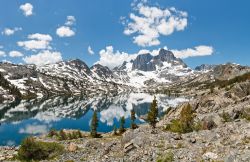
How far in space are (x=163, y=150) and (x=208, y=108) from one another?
55.9 m

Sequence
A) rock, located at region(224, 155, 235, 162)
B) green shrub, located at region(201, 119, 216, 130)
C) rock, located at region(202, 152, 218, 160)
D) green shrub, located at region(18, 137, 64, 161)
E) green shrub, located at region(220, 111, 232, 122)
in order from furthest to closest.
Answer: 1. green shrub, located at region(220, 111, 232, 122)
2. green shrub, located at region(201, 119, 216, 130)
3. green shrub, located at region(18, 137, 64, 161)
4. rock, located at region(202, 152, 218, 160)
5. rock, located at region(224, 155, 235, 162)

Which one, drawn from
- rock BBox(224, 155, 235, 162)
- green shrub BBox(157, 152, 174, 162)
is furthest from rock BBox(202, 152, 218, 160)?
green shrub BBox(157, 152, 174, 162)

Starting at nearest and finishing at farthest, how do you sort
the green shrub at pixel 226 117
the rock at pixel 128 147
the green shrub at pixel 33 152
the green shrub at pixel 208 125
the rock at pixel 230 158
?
the rock at pixel 230 158
the rock at pixel 128 147
the green shrub at pixel 33 152
the green shrub at pixel 208 125
the green shrub at pixel 226 117

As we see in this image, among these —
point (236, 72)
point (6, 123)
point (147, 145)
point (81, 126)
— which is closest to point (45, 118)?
point (6, 123)

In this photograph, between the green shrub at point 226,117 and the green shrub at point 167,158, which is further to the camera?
the green shrub at point 226,117

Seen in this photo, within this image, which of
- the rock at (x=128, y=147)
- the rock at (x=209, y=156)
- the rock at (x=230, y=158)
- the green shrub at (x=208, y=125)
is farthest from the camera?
the green shrub at (x=208, y=125)

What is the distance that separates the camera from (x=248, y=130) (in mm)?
37000

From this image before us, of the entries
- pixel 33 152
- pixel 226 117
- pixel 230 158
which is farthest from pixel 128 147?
pixel 226 117

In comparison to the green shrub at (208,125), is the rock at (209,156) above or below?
below

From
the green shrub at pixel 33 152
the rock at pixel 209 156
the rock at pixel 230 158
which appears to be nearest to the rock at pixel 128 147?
the rock at pixel 209 156

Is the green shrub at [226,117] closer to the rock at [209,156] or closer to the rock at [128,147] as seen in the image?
the rock at [128,147]

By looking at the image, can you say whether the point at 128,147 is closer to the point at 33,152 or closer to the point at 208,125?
the point at 33,152

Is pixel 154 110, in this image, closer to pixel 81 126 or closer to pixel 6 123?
pixel 81 126

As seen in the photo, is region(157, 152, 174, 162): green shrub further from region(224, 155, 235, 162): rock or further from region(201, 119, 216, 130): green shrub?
region(201, 119, 216, 130): green shrub
